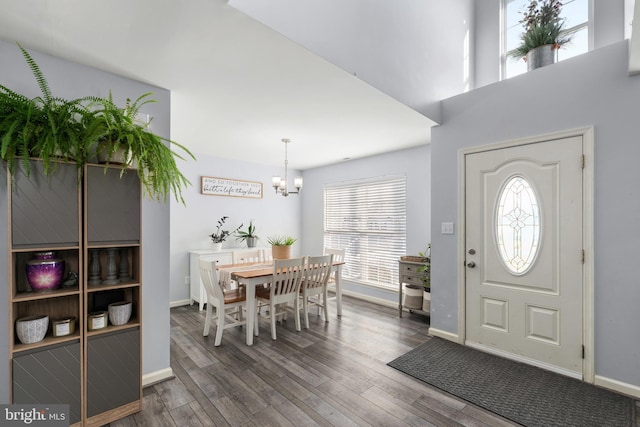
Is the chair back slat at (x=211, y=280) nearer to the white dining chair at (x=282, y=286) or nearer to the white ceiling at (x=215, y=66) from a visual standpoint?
the white dining chair at (x=282, y=286)

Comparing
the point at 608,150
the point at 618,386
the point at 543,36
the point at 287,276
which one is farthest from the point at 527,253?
the point at 287,276

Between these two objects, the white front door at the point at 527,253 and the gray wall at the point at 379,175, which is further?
the gray wall at the point at 379,175

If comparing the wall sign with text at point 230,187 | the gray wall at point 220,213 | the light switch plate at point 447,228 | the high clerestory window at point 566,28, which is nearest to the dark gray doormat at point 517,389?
the light switch plate at point 447,228

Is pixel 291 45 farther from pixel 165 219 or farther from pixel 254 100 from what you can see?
pixel 165 219

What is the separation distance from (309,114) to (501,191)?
2.04m

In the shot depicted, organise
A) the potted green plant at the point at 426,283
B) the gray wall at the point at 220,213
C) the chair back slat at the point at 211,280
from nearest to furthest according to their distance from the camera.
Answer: the chair back slat at the point at 211,280, the potted green plant at the point at 426,283, the gray wall at the point at 220,213

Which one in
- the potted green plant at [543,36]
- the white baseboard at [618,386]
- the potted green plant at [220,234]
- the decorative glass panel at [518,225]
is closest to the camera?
the white baseboard at [618,386]

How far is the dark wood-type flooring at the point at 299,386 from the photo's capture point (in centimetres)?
195

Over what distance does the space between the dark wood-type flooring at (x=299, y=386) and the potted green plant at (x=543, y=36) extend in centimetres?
310

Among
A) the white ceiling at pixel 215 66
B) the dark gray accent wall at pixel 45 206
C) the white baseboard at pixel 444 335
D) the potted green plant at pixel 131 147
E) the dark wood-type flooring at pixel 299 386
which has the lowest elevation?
the dark wood-type flooring at pixel 299 386

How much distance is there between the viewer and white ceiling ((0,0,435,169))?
1.58 meters

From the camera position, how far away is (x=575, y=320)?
95.3 inches

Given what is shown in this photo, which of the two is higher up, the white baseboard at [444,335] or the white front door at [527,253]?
the white front door at [527,253]

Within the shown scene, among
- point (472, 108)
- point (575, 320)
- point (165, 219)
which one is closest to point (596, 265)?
point (575, 320)
